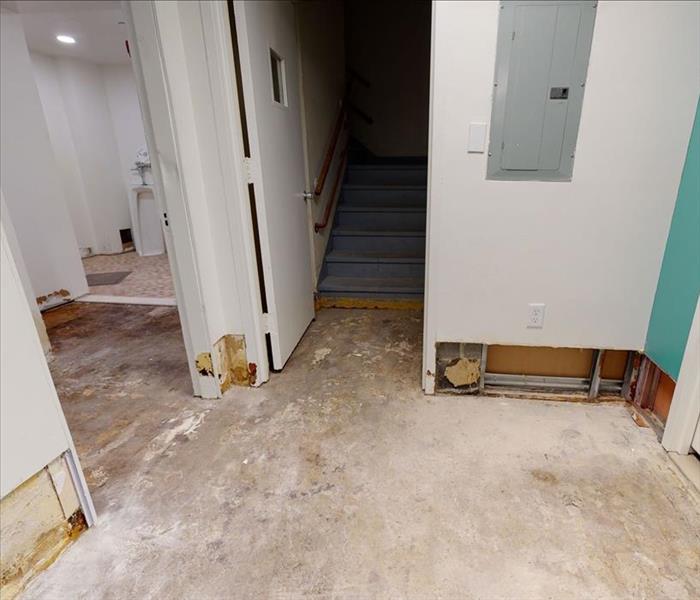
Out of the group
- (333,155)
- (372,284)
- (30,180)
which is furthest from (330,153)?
(30,180)

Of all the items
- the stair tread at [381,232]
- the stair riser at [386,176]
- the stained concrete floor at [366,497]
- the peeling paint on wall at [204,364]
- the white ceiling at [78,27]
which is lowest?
the stained concrete floor at [366,497]

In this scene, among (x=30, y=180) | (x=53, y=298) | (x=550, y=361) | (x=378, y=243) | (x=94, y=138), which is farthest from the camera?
(x=94, y=138)

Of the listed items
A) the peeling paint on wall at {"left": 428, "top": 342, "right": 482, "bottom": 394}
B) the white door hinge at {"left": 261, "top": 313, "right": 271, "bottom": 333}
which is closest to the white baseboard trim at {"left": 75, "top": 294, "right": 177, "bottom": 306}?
the white door hinge at {"left": 261, "top": 313, "right": 271, "bottom": 333}

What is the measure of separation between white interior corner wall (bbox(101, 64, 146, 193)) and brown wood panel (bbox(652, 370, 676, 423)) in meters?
6.07

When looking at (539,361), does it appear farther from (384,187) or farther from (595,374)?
(384,187)

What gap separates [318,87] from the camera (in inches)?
117

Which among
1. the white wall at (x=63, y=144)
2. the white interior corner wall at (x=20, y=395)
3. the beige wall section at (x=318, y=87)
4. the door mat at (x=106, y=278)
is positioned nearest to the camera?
the white interior corner wall at (x=20, y=395)

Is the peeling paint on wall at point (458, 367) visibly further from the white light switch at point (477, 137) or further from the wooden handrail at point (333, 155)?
the wooden handrail at point (333, 155)

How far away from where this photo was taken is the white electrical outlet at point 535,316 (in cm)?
174

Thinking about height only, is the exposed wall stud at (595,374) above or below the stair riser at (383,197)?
below

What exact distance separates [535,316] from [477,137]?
81 cm

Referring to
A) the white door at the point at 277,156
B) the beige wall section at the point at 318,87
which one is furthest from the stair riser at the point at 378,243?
the white door at the point at 277,156

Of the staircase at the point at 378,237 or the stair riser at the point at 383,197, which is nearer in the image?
the staircase at the point at 378,237

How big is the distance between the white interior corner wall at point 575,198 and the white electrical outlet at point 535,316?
0.03 m
